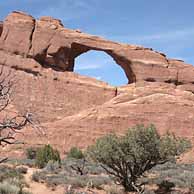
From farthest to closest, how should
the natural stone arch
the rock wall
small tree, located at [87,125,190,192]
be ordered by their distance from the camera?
the natural stone arch < the rock wall < small tree, located at [87,125,190,192]

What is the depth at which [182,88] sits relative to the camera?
43750 mm

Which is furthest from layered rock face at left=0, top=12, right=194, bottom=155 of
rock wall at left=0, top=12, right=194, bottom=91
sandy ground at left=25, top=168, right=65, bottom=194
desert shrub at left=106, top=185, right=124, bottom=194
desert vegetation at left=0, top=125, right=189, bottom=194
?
desert shrub at left=106, top=185, right=124, bottom=194

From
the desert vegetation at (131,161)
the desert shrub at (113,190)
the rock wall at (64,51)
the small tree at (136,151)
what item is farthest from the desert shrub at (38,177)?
the rock wall at (64,51)

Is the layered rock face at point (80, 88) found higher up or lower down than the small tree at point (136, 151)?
higher up

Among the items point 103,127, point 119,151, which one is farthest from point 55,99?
point 119,151

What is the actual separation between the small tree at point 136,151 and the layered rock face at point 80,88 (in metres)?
19.6

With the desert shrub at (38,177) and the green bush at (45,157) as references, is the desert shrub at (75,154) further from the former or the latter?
the desert shrub at (38,177)

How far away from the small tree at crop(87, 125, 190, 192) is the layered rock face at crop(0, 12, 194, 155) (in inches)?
771

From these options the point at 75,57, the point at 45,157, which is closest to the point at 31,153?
the point at 45,157

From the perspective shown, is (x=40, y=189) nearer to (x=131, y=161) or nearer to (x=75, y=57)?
(x=131, y=161)

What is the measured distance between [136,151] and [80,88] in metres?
24.0

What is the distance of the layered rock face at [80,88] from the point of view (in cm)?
3991

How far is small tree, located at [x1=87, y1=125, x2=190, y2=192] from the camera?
18359 millimetres

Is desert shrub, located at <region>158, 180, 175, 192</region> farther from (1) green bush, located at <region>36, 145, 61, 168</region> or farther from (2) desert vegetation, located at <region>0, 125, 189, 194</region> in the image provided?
(1) green bush, located at <region>36, 145, 61, 168</region>
